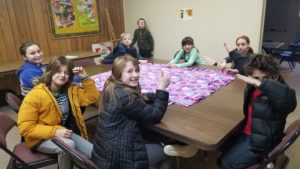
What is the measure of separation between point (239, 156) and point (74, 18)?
419 cm

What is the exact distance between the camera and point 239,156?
4.30 ft

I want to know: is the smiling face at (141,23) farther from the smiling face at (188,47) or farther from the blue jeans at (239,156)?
the blue jeans at (239,156)

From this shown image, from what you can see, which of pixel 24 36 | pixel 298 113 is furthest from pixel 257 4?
pixel 24 36

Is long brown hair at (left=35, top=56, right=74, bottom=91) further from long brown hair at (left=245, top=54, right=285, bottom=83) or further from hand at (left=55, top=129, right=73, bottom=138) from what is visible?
long brown hair at (left=245, top=54, right=285, bottom=83)

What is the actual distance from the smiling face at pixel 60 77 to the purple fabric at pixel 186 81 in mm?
379

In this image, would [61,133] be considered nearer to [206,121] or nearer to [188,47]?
[206,121]

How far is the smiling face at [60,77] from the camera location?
160 cm

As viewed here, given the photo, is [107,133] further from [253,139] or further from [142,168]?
[253,139]

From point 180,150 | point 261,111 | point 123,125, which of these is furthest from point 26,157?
point 261,111

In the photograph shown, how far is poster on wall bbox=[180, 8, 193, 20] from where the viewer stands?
4391 mm

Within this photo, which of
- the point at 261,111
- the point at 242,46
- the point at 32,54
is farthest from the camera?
the point at 242,46

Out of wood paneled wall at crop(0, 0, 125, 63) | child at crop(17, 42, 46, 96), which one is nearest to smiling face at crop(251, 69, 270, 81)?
child at crop(17, 42, 46, 96)

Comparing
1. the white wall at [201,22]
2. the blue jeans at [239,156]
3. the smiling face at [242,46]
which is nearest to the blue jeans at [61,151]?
the blue jeans at [239,156]

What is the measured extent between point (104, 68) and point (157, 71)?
683 mm
